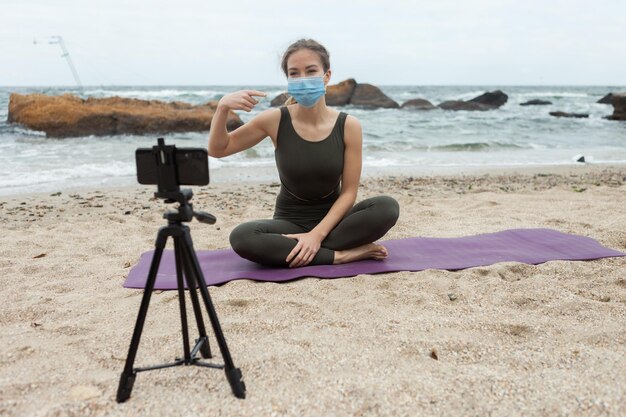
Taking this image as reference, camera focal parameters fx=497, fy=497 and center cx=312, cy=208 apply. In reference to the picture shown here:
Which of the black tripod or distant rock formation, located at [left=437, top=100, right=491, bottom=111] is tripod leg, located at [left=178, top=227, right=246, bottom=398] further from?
distant rock formation, located at [left=437, top=100, right=491, bottom=111]

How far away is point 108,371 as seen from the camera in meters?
2.22

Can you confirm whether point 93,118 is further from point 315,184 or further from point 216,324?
point 216,324

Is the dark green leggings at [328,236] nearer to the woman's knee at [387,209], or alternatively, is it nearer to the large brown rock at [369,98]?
the woman's knee at [387,209]

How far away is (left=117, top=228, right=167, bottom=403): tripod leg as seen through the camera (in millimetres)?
1821

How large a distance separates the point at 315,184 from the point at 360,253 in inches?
24.7

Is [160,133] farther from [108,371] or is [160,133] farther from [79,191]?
[108,371]

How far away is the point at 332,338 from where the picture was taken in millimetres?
2496

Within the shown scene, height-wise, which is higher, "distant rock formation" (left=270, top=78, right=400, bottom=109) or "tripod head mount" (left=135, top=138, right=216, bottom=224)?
"distant rock formation" (left=270, top=78, right=400, bottom=109)

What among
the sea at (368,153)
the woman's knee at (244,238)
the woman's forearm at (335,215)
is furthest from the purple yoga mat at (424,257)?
the sea at (368,153)

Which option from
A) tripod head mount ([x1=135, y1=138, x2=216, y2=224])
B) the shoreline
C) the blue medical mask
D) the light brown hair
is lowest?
the shoreline

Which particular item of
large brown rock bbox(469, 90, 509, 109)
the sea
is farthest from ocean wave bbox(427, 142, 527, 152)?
large brown rock bbox(469, 90, 509, 109)

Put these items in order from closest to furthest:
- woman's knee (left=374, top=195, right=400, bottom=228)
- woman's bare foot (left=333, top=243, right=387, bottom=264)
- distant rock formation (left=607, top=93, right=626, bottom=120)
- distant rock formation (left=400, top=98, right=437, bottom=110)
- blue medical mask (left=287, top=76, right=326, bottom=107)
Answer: blue medical mask (left=287, top=76, right=326, bottom=107) < woman's knee (left=374, top=195, right=400, bottom=228) < woman's bare foot (left=333, top=243, right=387, bottom=264) < distant rock formation (left=607, top=93, right=626, bottom=120) < distant rock formation (left=400, top=98, right=437, bottom=110)

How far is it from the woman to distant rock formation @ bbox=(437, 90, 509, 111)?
3049cm

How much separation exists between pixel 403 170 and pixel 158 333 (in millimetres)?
7581
